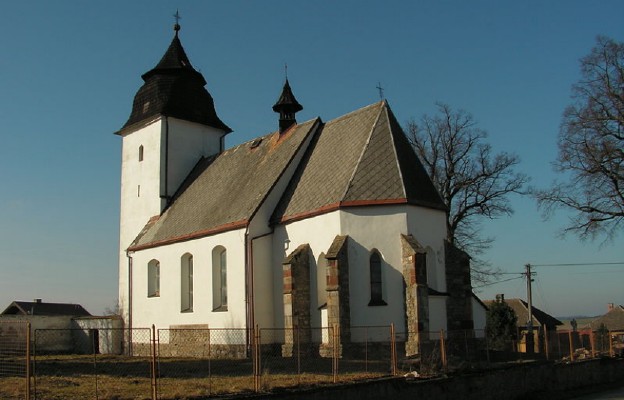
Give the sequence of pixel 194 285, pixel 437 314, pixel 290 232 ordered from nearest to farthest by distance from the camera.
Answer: pixel 437 314 → pixel 290 232 → pixel 194 285

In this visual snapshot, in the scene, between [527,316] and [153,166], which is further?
[527,316]

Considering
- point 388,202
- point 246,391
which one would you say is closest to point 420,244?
point 388,202

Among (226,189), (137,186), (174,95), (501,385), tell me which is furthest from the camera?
(137,186)

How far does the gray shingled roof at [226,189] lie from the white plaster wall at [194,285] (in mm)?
460

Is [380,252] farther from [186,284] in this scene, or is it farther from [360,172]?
[186,284]

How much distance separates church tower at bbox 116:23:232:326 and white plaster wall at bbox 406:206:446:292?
574 inches

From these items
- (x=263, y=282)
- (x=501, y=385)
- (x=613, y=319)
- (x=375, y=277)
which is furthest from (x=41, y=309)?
(x=613, y=319)

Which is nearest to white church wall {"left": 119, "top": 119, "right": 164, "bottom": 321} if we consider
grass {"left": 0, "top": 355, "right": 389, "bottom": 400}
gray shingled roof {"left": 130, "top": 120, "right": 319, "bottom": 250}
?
gray shingled roof {"left": 130, "top": 120, "right": 319, "bottom": 250}

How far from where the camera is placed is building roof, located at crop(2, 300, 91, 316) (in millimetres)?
48438

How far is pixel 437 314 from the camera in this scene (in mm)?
21375

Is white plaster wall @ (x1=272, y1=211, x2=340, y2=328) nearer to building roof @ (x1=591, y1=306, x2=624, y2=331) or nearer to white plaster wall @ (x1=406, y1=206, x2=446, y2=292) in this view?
white plaster wall @ (x1=406, y1=206, x2=446, y2=292)

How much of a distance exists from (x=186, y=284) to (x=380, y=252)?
1007cm

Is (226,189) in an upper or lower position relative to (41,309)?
upper

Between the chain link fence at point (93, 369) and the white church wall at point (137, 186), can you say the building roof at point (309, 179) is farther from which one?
the chain link fence at point (93, 369)
